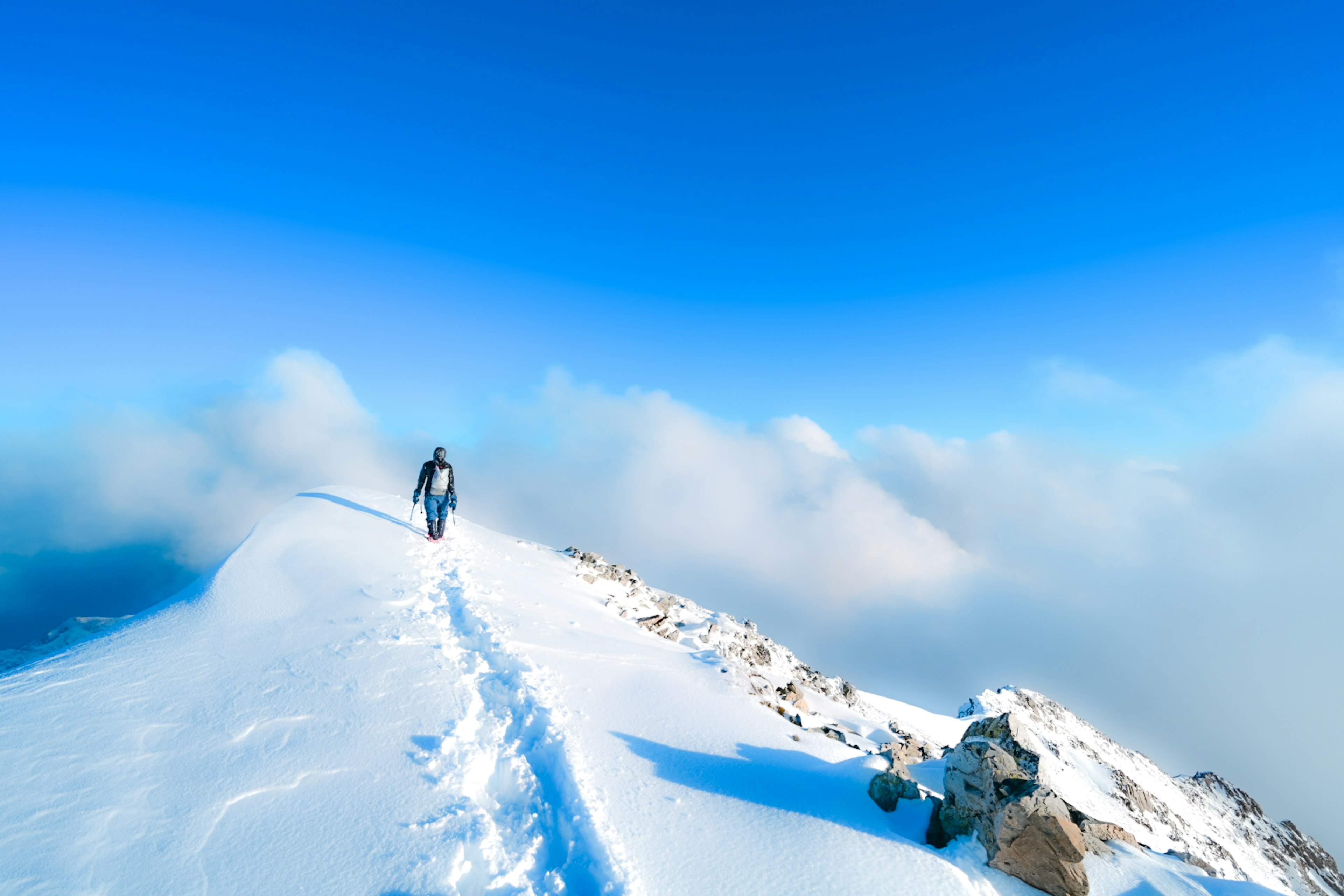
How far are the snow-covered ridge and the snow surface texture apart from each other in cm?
235

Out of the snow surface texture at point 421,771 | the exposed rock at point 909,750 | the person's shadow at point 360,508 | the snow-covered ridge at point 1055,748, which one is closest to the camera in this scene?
the snow surface texture at point 421,771

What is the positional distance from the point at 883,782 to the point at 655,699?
13.4ft

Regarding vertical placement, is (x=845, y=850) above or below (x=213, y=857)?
above

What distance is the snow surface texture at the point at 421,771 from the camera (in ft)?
16.5

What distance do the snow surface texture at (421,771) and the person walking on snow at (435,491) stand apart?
20.0 ft

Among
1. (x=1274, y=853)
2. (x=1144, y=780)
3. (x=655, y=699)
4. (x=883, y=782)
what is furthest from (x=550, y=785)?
(x=1274, y=853)

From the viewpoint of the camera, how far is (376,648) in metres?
9.40

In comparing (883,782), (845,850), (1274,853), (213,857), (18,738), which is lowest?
(1274,853)

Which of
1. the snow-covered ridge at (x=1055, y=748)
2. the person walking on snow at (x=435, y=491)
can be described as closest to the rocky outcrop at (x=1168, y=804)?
the snow-covered ridge at (x=1055, y=748)

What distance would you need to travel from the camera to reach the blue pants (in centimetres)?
1805

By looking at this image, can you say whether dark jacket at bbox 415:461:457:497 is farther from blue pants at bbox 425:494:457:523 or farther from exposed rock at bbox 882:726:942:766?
exposed rock at bbox 882:726:942:766

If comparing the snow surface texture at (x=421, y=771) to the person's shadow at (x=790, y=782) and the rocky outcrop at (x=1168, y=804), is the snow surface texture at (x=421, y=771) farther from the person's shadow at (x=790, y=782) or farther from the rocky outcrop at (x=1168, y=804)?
the rocky outcrop at (x=1168, y=804)

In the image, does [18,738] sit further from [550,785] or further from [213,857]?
[550,785]

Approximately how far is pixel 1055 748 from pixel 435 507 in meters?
43.0
